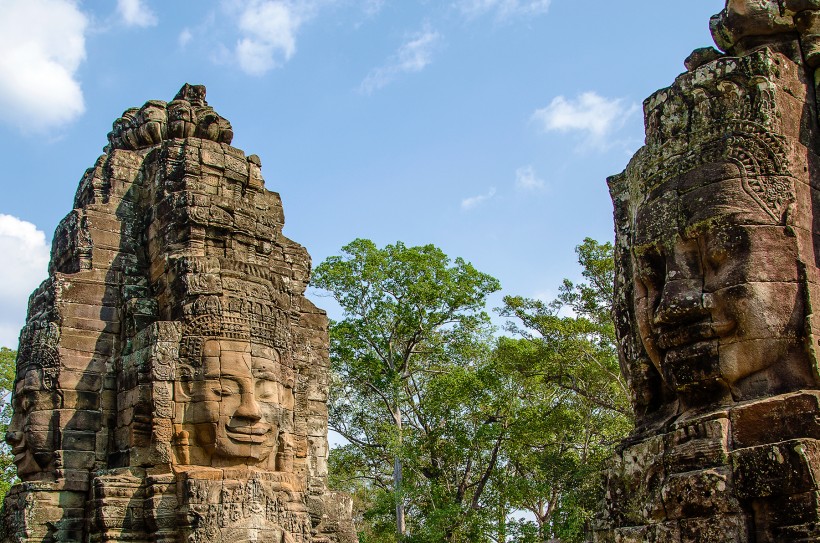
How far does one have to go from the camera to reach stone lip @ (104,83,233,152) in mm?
11336

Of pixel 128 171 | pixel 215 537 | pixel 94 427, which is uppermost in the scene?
pixel 128 171

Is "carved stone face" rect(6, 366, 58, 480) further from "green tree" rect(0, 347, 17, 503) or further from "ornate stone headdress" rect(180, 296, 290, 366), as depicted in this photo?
"green tree" rect(0, 347, 17, 503)

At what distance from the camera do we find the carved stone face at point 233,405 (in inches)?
356

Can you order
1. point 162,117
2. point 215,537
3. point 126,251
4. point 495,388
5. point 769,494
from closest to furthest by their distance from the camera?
point 769,494 → point 215,537 → point 126,251 → point 162,117 → point 495,388

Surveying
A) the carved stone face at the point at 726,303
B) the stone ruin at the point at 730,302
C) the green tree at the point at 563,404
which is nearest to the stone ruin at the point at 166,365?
the stone ruin at the point at 730,302

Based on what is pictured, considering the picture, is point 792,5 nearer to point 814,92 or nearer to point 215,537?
point 814,92

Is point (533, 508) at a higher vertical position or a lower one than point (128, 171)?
lower

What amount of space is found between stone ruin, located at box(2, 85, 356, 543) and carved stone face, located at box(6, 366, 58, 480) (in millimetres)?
19

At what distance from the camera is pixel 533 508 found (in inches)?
882

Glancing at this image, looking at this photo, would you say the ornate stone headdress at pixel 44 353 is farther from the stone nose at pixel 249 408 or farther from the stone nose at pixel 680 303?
the stone nose at pixel 680 303

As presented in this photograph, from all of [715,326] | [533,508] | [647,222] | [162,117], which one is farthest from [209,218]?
[533,508]

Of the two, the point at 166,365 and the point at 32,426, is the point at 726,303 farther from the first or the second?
the point at 32,426

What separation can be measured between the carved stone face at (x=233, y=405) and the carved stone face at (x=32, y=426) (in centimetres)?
178

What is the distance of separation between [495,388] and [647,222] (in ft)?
51.3
